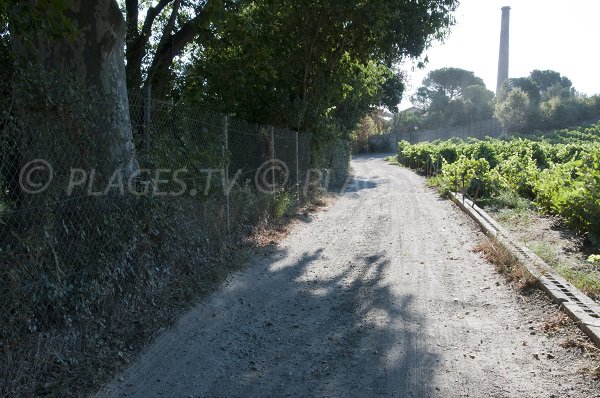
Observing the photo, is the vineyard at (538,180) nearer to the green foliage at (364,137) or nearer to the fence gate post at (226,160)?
the fence gate post at (226,160)

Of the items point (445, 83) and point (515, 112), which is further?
point (445, 83)

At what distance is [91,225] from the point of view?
15.3ft

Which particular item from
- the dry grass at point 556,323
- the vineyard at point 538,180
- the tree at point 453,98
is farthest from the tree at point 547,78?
the dry grass at point 556,323

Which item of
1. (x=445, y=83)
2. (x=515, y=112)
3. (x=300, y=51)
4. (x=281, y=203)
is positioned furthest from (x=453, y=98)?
(x=281, y=203)

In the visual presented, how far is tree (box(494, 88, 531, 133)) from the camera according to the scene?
72750mm

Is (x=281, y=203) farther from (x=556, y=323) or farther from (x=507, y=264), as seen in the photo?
(x=556, y=323)

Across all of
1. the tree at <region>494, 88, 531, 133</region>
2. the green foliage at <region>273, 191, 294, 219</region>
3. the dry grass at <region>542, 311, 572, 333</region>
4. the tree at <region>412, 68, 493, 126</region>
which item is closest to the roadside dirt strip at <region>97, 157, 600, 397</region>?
the dry grass at <region>542, 311, 572, 333</region>

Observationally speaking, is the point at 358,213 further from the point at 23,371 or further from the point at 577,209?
the point at 23,371

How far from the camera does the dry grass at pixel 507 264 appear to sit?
6.57 m

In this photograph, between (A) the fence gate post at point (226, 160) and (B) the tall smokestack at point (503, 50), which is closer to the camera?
(A) the fence gate post at point (226, 160)

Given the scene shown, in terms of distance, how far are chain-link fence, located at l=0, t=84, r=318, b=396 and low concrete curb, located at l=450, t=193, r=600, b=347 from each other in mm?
3883

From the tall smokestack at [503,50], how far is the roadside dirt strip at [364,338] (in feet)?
271

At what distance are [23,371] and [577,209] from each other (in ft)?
26.4

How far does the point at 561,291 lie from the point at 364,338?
2435 millimetres
